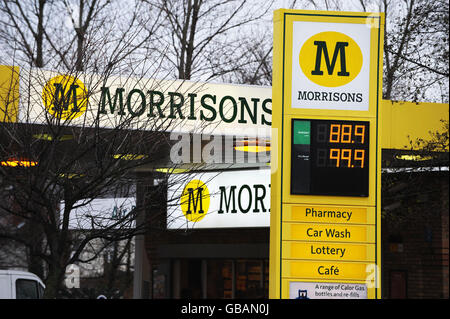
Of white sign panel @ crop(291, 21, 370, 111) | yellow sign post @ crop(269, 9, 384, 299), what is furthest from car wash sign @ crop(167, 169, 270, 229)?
white sign panel @ crop(291, 21, 370, 111)

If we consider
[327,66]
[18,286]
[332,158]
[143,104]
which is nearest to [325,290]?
[332,158]

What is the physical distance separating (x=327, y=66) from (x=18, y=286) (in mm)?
6739

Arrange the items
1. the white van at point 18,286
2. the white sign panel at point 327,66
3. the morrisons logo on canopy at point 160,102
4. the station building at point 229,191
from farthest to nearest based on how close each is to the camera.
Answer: the white van at point 18,286, the station building at point 229,191, the morrisons logo on canopy at point 160,102, the white sign panel at point 327,66

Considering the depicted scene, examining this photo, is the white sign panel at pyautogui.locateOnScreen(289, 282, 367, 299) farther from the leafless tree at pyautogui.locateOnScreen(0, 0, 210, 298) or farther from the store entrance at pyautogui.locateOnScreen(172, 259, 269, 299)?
the store entrance at pyautogui.locateOnScreen(172, 259, 269, 299)

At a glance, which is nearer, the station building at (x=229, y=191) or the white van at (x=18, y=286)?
the station building at (x=229, y=191)

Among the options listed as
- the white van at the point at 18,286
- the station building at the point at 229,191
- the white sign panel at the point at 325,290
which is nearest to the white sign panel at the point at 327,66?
the station building at the point at 229,191

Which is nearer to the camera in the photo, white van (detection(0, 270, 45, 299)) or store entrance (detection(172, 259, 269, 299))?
white van (detection(0, 270, 45, 299))

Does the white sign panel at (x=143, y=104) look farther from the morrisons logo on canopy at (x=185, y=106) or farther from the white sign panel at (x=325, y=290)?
the white sign panel at (x=325, y=290)

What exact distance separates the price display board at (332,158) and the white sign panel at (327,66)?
0.98ft

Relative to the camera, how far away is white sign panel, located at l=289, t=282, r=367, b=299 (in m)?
9.62

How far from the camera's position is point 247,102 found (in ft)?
45.5

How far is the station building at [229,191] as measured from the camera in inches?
510

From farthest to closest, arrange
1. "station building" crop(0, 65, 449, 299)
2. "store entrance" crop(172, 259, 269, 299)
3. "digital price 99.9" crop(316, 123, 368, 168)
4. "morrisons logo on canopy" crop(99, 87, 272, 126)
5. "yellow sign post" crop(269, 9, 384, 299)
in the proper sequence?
"store entrance" crop(172, 259, 269, 299)
"station building" crop(0, 65, 449, 299)
"morrisons logo on canopy" crop(99, 87, 272, 126)
"yellow sign post" crop(269, 9, 384, 299)
"digital price 99.9" crop(316, 123, 368, 168)
